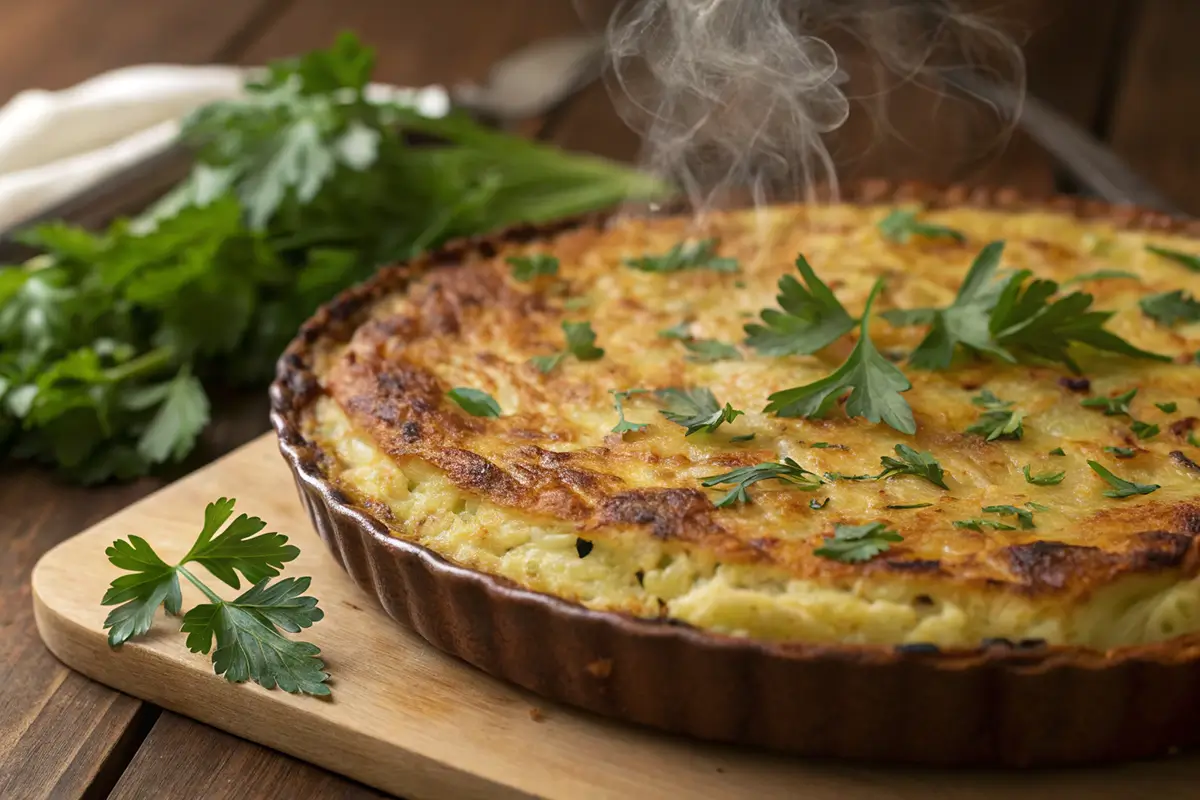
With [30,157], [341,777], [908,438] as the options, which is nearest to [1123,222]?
[908,438]

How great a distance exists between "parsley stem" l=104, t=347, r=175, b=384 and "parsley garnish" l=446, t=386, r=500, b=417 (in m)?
1.14

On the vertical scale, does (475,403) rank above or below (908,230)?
above

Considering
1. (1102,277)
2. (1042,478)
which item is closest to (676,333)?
(1042,478)

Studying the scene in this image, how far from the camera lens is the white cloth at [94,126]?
393 cm

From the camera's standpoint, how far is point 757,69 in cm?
303

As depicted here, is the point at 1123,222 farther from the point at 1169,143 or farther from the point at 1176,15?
the point at 1176,15

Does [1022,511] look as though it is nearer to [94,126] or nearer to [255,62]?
[94,126]

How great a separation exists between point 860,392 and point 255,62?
4.16 m

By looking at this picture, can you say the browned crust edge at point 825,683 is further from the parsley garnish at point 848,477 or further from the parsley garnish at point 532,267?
the parsley garnish at point 532,267

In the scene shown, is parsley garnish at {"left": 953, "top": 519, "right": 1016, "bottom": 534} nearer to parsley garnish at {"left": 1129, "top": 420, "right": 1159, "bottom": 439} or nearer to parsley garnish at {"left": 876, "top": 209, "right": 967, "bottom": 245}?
parsley garnish at {"left": 1129, "top": 420, "right": 1159, "bottom": 439}

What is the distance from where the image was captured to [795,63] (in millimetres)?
3055

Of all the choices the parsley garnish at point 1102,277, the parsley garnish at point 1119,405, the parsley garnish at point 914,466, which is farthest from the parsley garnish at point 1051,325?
the parsley garnish at point 914,466

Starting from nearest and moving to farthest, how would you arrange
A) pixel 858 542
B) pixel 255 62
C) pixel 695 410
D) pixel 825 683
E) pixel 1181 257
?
pixel 825 683 → pixel 858 542 → pixel 695 410 → pixel 1181 257 → pixel 255 62

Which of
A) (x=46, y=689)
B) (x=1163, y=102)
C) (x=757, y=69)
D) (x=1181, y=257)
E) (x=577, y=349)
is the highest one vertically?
(x=757, y=69)
